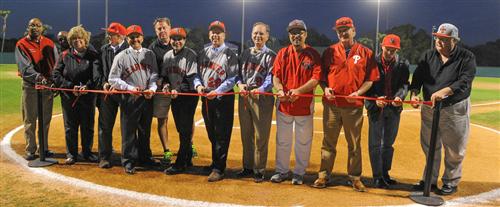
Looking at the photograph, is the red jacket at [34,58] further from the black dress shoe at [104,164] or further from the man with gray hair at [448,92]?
the man with gray hair at [448,92]

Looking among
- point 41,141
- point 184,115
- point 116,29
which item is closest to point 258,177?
point 184,115

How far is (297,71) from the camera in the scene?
5160 mm

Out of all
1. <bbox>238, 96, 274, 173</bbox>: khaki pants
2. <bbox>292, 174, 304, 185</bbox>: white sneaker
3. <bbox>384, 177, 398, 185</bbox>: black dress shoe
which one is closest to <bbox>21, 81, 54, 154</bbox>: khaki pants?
<bbox>238, 96, 274, 173</bbox>: khaki pants

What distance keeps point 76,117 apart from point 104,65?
93 cm

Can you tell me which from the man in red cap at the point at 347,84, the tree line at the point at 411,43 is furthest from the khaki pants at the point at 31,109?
the tree line at the point at 411,43

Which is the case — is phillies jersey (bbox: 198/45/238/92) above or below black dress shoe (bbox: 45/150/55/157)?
above

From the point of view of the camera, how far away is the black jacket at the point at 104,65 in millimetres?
5992

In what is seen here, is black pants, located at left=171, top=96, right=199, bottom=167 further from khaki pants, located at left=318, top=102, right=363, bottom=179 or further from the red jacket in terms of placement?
the red jacket

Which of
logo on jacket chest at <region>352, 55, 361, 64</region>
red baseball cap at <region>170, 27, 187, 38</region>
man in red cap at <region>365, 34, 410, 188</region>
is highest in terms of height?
red baseball cap at <region>170, 27, 187, 38</region>

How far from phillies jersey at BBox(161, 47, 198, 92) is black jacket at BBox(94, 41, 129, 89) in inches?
33.2

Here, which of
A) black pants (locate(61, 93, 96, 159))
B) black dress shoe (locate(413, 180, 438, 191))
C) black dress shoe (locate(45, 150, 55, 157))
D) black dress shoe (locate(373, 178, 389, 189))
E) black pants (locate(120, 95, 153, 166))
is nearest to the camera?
black dress shoe (locate(413, 180, 438, 191))

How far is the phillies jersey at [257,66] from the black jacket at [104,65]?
2.00 m

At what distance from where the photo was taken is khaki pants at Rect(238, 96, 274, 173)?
215 inches

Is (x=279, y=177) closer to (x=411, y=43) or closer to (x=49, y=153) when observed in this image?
(x=49, y=153)
